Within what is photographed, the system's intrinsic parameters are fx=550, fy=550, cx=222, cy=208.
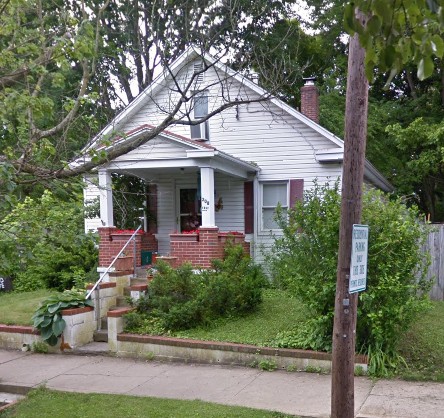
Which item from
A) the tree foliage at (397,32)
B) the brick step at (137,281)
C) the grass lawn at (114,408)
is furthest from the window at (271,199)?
the tree foliage at (397,32)

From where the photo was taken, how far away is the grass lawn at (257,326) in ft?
28.1

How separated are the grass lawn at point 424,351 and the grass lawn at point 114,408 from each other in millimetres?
2316

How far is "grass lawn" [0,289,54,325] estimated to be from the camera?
10508mm

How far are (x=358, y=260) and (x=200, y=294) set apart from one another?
4718 millimetres

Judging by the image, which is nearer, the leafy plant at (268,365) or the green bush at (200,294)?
the leafy plant at (268,365)

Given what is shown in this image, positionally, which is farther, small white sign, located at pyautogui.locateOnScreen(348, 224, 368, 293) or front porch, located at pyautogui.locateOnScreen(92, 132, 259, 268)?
front porch, located at pyautogui.locateOnScreen(92, 132, 259, 268)

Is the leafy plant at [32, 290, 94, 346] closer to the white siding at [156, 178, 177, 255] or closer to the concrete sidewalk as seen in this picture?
the concrete sidewalk

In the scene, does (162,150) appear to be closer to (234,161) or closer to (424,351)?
(234,161)

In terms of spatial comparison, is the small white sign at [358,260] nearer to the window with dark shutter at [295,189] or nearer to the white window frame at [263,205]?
the window with dark shutter at [295,189]

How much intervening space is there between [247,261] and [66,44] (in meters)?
5.18

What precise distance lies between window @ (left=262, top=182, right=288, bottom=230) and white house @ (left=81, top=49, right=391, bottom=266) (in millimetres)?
27

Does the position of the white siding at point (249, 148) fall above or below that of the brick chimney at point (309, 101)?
below

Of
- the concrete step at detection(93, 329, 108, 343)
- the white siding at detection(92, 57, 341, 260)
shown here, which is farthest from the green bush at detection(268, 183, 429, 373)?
the white siding at detection(92, 57, 341, 260)

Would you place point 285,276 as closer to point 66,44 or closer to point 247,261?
point 247,261
